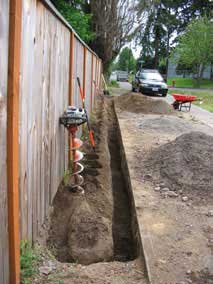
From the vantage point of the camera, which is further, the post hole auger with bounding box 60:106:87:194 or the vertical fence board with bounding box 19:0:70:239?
the post hole auger with bounding box 60:106:87:194

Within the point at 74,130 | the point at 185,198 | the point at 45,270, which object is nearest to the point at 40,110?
the point at 45,270

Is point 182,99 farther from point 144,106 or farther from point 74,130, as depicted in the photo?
point 74,130

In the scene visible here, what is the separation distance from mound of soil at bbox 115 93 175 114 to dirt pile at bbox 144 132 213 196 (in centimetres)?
870

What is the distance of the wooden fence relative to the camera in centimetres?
231

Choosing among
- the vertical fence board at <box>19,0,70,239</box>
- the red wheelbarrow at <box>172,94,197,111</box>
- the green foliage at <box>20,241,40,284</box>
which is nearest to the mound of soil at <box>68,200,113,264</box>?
the vertical fence board at <box>19,0,70,239</box>

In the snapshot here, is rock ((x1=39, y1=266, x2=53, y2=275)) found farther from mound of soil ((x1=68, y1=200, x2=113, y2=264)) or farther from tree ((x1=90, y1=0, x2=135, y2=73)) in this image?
tree ((x1=90, y1=0, x2=135, y2=73))

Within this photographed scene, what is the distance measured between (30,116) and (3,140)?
32.5 inches

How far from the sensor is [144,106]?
54.6 feet

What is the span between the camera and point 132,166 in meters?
6.71

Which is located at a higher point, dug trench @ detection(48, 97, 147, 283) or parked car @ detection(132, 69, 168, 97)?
parked car @ detection(132, 69, 168, 97)

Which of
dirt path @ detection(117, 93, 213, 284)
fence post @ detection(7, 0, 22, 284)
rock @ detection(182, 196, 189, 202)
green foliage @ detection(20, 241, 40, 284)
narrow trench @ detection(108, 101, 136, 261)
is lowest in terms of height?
narrow trench @ detection(108, 101, 136, 261)

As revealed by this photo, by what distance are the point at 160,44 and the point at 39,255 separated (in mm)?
61804

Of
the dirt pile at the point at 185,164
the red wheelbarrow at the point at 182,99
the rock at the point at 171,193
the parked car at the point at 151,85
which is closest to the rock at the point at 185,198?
the rock at the point at 171,193

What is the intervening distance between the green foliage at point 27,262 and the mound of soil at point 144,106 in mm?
13147
